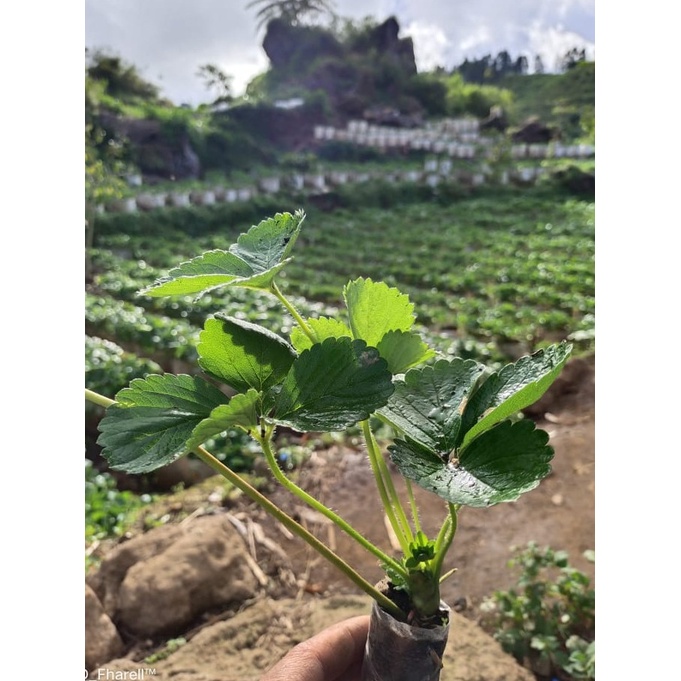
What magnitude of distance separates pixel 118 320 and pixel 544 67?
324 centimetres

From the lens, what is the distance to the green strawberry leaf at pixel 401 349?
26 centimetres

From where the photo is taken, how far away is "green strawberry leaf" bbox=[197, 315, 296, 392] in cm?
24

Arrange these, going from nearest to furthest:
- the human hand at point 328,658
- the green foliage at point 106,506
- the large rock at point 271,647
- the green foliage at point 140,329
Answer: the human hand at point 328,658 < the large rock at point 271,647 < the green foliage at point 106,506 < the green foliage at point 140,329

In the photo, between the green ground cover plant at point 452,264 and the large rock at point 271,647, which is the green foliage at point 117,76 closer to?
the green ground cover plant at point 452,264

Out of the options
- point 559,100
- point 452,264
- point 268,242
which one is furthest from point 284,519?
point 559,100

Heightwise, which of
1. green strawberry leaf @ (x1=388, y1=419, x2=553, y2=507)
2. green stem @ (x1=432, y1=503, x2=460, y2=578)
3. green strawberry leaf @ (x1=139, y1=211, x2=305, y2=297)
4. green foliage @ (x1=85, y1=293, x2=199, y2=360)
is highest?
green strawberry leaf @ (x1=139, y1=211, x2=305, y2=297)

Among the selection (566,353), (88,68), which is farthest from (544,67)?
(566,353)

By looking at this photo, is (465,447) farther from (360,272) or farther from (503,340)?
(360,272)

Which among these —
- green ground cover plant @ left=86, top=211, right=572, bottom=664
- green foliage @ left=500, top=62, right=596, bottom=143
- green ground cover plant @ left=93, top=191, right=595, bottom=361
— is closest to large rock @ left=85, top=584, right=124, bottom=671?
green ground cover plant @ left=86, top=211, right=572, bottom=664

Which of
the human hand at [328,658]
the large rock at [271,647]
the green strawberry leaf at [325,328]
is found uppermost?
the green strawberry leaf at [325,328]

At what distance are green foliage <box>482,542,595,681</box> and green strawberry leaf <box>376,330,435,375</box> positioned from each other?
0.88 m

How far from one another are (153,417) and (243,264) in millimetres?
68

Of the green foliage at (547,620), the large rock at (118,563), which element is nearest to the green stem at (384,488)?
the green foliage at (547,620)

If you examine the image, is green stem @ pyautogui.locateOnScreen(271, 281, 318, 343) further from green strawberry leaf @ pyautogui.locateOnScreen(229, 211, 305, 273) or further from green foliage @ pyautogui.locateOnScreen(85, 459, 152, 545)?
green foliage @ pyautogui.locateOnScreen(85, 459, 152, 545)
